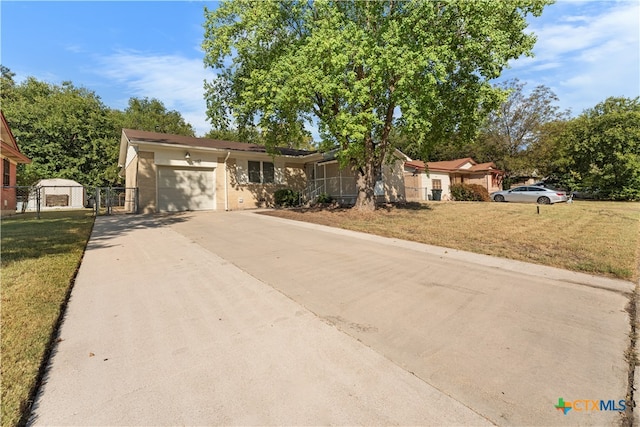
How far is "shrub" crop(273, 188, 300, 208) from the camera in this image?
1897 cm

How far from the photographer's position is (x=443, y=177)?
27188 mm

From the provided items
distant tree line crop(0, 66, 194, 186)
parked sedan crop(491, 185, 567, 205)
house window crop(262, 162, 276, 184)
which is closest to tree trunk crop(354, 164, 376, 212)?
house window crop(262, 162, 276, 184)

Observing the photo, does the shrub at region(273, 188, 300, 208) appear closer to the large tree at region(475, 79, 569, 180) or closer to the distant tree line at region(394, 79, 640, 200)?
the distant tree line at region(394, 79, 640, 200)

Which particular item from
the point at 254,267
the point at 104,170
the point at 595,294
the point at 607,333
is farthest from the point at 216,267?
the point at 104,170

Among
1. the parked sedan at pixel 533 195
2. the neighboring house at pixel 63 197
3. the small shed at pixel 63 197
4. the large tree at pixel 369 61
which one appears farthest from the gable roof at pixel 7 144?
the parked sedan at pixel 533 195

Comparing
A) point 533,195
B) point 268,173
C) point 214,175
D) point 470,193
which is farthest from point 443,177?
point 214,175

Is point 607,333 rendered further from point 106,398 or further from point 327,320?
point 106,398

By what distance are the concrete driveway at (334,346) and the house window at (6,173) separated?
1612 cm

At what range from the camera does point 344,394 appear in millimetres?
2242

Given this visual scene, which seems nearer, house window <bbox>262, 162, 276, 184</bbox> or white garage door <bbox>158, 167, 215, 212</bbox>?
white garage door <bbox>158, 167, 215, 212</bbox>

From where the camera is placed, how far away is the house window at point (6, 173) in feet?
52.0

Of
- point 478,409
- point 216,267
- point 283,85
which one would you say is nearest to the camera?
point 478,409

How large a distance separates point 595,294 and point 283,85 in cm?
1058

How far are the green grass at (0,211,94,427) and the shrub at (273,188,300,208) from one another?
1217 cm
